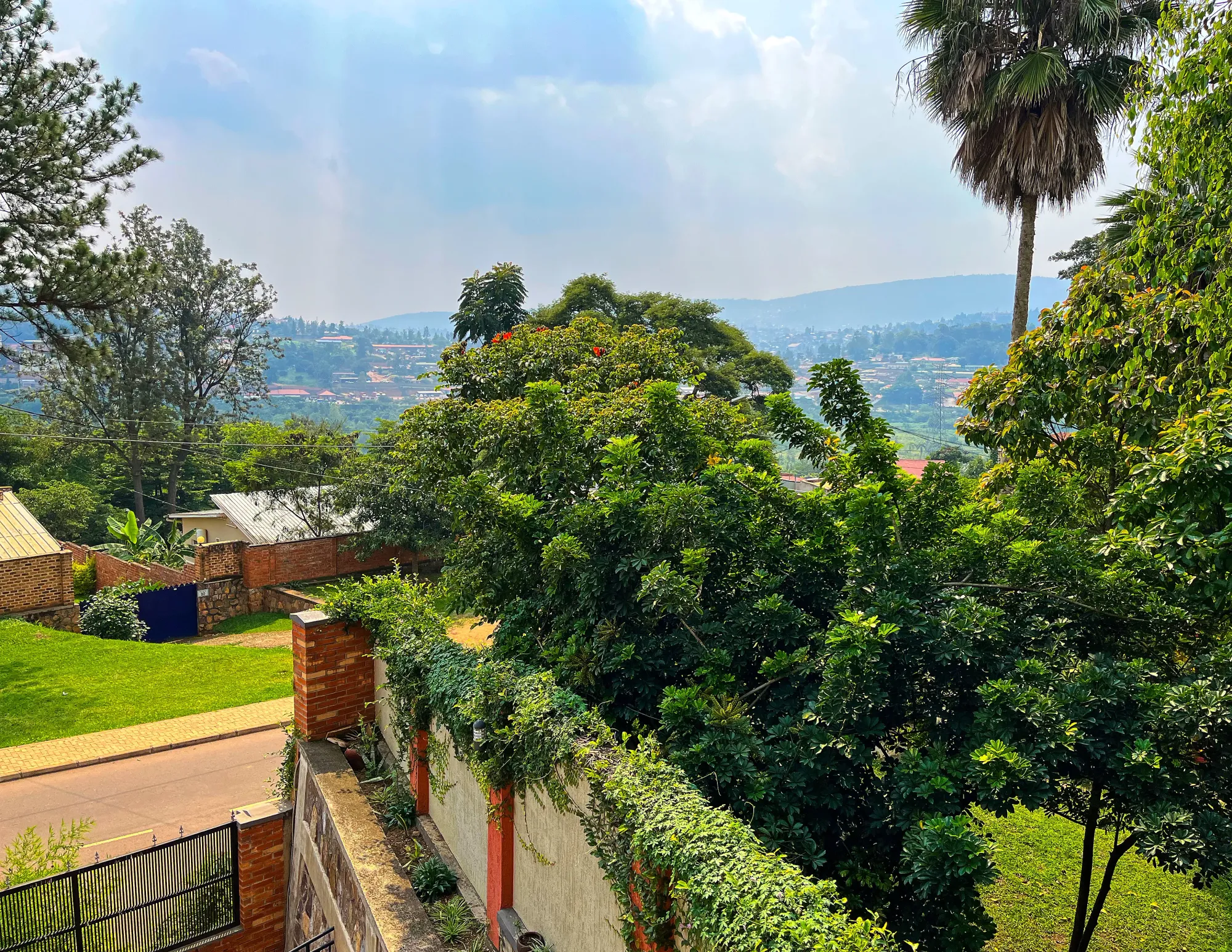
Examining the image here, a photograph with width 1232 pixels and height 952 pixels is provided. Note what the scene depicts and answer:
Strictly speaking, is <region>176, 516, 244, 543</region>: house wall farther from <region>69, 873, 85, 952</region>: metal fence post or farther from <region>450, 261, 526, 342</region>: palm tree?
<region>69, 873, 85, 952</region>: metal fence post

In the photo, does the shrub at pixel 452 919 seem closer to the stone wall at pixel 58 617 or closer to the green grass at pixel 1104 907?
the green grass at pixel 1104 907

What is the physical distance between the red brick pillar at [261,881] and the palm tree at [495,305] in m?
23.4

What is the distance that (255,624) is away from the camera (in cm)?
2547

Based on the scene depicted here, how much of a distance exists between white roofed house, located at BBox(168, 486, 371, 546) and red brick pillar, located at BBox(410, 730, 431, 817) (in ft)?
70.6

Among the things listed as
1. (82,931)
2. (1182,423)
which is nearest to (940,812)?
(1182,423)

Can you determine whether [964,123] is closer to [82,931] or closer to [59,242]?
[82,931]

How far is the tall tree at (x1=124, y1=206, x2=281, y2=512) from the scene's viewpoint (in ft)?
158

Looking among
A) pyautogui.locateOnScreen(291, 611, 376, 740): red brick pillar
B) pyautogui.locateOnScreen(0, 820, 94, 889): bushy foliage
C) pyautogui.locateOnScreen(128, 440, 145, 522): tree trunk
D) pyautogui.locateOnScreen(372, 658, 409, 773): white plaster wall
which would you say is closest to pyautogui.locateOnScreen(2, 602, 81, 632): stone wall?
pyautogui.locateOnScreen(0, 820, 94, 889): bushy foliage

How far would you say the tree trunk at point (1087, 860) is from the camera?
5551 millimetres

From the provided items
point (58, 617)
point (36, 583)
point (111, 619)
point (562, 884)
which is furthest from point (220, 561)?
point (562, 884)

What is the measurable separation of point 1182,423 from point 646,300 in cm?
2928

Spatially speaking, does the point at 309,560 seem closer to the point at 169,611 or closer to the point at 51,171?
the point at 169,611

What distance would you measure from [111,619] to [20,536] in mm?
4265

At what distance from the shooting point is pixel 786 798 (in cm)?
500
